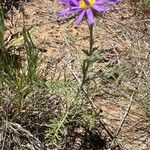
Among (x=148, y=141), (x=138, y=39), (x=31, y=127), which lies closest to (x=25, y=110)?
(x=31, y=127)

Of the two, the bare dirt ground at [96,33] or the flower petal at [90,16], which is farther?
the bare dirt ground at [96,33]

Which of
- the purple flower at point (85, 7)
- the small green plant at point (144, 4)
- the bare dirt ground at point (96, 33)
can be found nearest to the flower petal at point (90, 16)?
the purple flower at point (85, 7)

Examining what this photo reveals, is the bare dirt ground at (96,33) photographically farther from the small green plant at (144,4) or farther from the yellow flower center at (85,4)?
the yellow flower center at (85,4)

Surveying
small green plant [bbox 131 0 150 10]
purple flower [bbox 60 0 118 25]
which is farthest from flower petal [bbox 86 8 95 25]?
small green plant [bbox 131 0 150 10]

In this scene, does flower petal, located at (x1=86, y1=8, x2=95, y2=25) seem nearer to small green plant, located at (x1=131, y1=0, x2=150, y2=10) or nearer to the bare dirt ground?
the bare dirt ground

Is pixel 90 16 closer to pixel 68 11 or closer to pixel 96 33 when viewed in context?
pixel 68 11

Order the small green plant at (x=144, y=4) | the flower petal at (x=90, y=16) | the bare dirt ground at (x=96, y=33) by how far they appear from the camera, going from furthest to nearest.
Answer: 1. the small green plant at (x=144, y=4)
2. the bare dirt ground at (x=96, y=33)
3. the flower petal at (x=90, y=16)

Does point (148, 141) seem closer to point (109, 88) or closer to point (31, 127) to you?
point (109, 88)

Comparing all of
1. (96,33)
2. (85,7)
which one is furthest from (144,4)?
(85,7)
